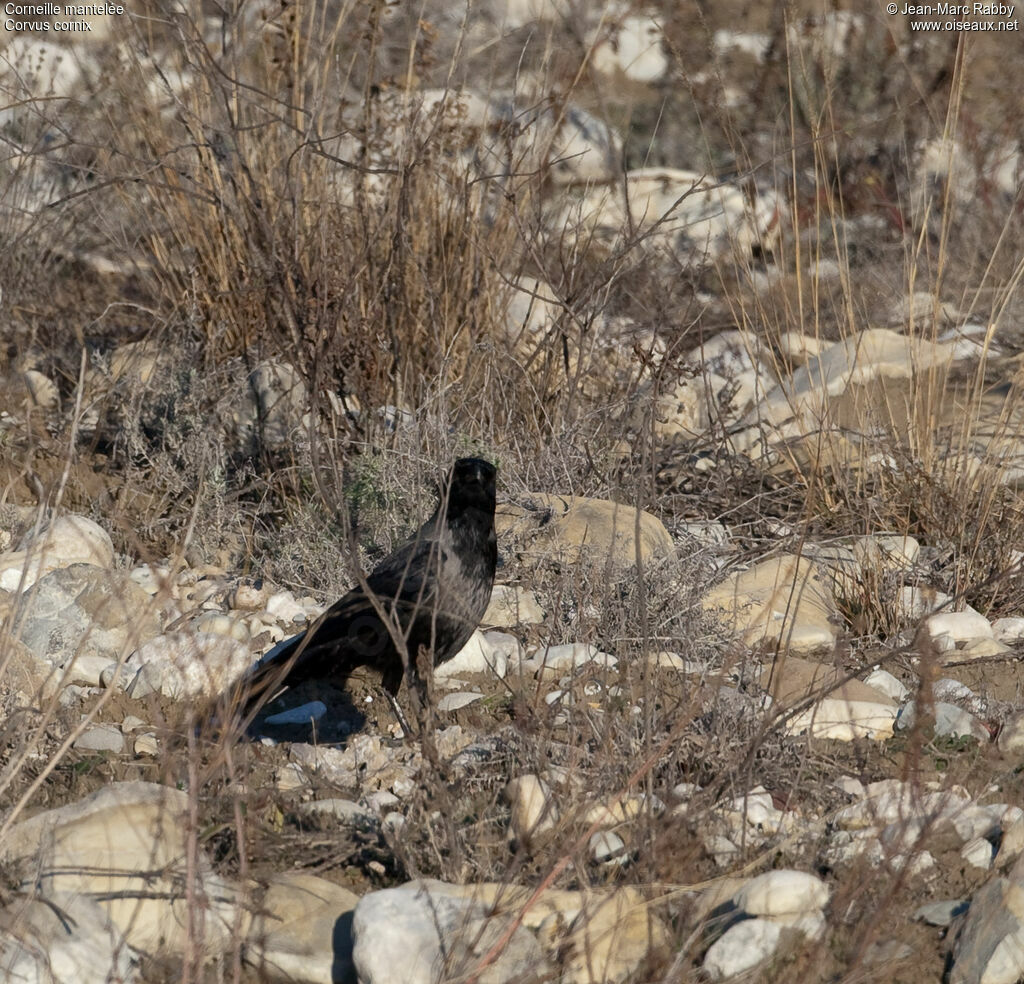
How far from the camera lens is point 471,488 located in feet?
12.5

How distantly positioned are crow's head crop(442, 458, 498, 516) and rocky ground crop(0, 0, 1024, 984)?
0.36 m

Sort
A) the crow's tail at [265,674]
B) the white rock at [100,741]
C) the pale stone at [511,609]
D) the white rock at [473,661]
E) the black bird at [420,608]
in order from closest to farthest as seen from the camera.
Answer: the crow's tail at [265,674] < the white rock at [100,741] < the black bird at [420,608] < the white rock at [473,661] < the pale stone at [511,609]

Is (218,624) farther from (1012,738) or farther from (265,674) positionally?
(1012,738)

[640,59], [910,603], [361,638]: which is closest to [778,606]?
[910,603]

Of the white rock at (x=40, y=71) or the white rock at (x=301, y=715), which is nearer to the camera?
the white rock at (x=301, y=715)

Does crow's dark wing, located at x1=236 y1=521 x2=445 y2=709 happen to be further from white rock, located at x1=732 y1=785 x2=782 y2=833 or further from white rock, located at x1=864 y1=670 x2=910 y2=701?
white rock, located at x1=864 y1=670 x2=910 y2=701

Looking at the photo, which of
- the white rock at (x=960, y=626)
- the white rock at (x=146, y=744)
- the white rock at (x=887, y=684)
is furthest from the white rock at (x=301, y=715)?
the white rock at (x=960, y=626)

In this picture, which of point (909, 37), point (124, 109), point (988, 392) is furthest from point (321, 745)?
point (909, 37)

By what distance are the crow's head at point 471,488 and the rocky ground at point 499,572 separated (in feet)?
1.17

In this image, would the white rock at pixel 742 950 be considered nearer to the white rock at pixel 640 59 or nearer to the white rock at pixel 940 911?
the white rock at pixel 940 911

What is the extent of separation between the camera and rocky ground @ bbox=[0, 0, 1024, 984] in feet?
8.11

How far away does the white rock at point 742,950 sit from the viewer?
2406 mm

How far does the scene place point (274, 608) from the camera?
4.29m

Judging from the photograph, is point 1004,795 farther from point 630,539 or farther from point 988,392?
point 988,392
